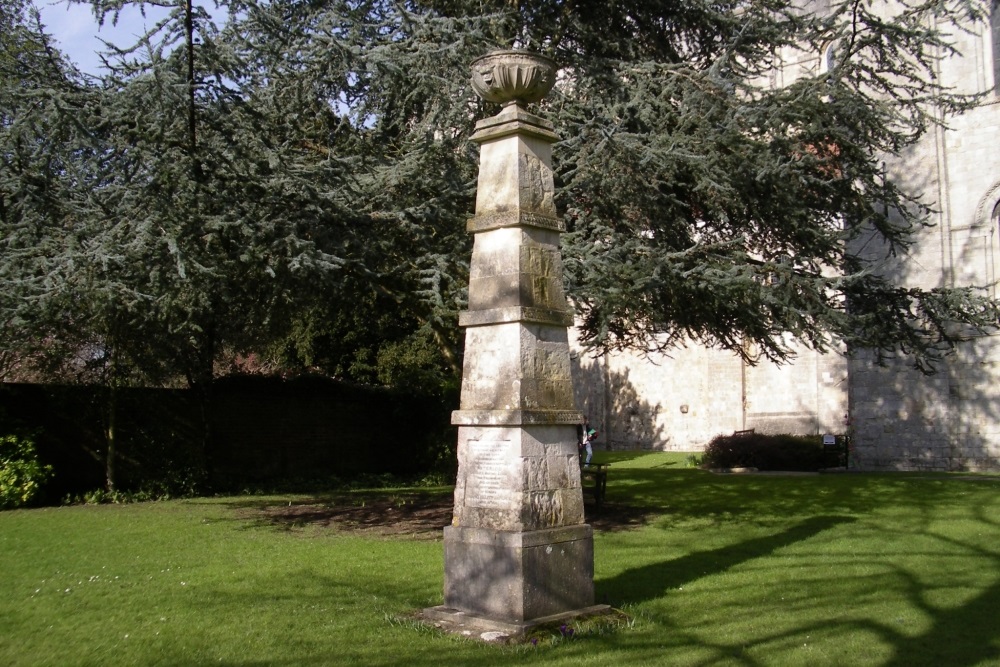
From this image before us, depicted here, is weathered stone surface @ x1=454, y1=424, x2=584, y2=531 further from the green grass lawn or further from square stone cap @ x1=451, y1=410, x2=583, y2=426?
the green grass lawn

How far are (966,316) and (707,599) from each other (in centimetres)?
675

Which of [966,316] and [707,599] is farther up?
[966,316]

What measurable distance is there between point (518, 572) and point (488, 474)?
0.72 meters

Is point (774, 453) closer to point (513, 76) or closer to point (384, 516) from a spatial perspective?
point (384, 516)

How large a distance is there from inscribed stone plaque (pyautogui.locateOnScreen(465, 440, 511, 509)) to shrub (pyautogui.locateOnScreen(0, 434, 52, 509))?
10469mm

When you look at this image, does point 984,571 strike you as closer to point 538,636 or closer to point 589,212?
point 538,636

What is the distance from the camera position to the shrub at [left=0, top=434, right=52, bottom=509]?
1381 cm

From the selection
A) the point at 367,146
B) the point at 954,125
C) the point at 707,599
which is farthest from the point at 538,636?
the point at 954,125

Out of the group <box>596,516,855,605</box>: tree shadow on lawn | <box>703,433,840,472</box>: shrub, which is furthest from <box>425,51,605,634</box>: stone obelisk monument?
<box>703,433,840,472</box>: shrub

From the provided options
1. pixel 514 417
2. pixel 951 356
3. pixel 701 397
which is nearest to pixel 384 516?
pixel 514 417

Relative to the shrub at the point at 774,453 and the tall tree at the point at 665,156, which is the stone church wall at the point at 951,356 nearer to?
the shrub at the point at 774,453

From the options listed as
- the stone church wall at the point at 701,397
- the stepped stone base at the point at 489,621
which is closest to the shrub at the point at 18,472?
the stepped stone base at the point at 489,621

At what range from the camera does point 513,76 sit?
6566mm

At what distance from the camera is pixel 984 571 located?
826 cm
